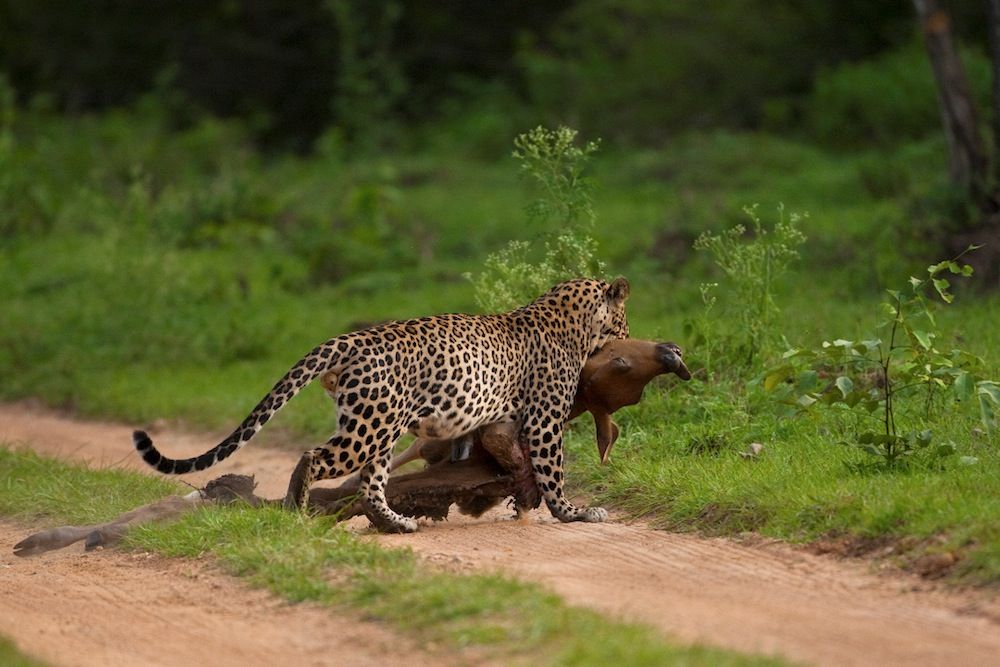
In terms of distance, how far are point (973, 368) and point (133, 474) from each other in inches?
206

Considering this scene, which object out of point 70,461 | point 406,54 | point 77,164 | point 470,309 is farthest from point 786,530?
point 406,54

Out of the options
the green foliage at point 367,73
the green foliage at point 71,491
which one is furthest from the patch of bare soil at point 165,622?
the green foliage at point 367,73

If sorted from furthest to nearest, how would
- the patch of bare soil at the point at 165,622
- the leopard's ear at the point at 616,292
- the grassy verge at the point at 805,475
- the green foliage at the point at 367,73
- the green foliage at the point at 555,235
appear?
the green foliage at the point at 367,73, the green foliage at the point at 555,235, the leopard's ear at the point at 616,292, the grassy verge at the point at 805,475, the patch of bare soil at the point at 165,622

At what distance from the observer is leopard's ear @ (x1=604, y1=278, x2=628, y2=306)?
28.2 feet

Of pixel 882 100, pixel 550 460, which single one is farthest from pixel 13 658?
pixel 882 100

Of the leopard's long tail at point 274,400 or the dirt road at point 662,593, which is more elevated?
the leopard's long tail at point 274,400

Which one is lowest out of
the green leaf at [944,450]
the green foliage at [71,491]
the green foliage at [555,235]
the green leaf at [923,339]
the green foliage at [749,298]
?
the green leaf at [944,450]

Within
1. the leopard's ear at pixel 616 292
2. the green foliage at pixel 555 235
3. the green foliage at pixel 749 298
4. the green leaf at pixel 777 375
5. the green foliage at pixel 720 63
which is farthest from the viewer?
the green foliage at pixel 720 63

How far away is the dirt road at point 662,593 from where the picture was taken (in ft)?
18.5

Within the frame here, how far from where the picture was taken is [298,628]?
6.20 metres

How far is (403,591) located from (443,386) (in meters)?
1.66

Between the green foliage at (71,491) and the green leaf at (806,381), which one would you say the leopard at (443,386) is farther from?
the green foliage at (71,491)

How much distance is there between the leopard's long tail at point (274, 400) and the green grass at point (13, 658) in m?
1.58

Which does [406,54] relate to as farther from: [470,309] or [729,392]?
[729,392]
